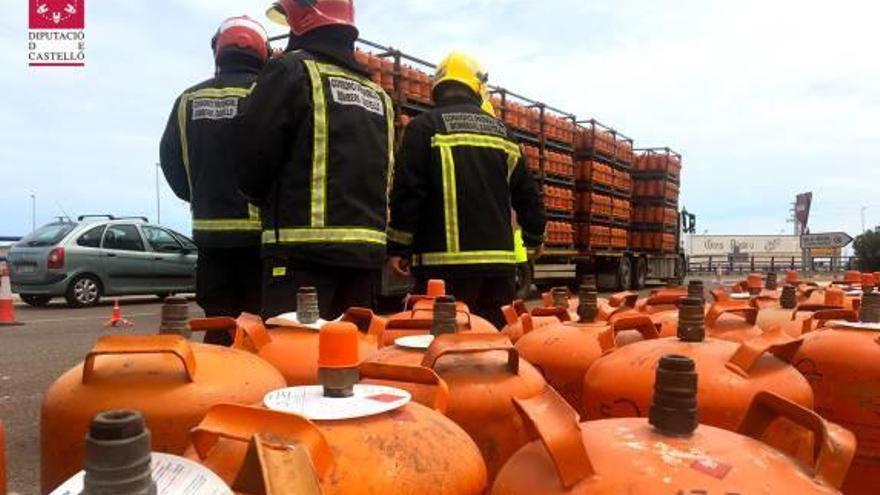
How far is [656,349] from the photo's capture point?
153 cm

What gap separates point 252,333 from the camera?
174cm

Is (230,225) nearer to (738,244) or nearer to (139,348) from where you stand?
(139,348)

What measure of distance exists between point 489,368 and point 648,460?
0.57 metres

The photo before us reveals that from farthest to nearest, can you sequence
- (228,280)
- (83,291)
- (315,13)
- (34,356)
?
(83,291) → (34,356) → (228,280) → (315,13)

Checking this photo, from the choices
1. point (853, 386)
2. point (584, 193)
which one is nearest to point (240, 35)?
point (853, 386)

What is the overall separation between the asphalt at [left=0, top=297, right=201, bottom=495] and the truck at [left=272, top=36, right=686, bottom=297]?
3186 mm

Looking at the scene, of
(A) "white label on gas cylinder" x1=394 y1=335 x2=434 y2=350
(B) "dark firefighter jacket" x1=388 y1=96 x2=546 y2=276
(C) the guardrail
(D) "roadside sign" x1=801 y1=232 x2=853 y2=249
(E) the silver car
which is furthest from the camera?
(C) the guardrail

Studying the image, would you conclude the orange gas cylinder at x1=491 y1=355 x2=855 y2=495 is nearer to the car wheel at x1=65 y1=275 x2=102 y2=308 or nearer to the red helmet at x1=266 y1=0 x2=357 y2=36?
the red helmet at x1=266 y1=0 x2=357 y2=36

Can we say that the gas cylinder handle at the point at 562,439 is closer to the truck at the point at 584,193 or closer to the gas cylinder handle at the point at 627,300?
the gas cylinder handle at the point at 627,300

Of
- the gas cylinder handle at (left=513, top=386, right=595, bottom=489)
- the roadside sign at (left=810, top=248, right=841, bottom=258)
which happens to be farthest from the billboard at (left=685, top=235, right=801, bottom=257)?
the gas cylinder handle at (left=513, top=386, right=595, bottom=489)

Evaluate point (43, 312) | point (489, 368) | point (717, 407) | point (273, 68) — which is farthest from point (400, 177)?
point (43, 312)

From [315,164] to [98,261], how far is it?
9.36 meters

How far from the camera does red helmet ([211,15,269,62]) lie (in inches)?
132

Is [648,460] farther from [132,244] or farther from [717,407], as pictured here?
[132,244]
